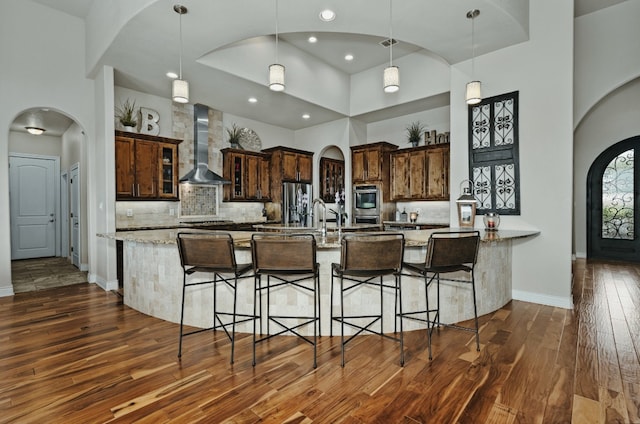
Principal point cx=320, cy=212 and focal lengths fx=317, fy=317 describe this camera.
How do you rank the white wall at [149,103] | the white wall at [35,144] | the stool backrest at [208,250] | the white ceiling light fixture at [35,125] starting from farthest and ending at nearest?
the white wall at [35,144] → the white ceiling light fixture at [35,125] → the white wall at [149,103] → the stool backrest at [208,250]

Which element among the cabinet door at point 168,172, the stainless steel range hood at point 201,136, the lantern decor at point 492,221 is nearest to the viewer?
the lantern decor at point 492,221

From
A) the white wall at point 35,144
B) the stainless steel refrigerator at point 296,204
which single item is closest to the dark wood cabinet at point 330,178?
the stainless steel refrigerator at point 296,204

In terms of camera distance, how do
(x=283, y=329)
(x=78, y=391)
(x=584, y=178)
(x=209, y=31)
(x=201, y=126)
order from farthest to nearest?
(x=584, y=178), (x=201, y=126), (x=209, y=31), (x=283, y=329), (x=78, y=391)

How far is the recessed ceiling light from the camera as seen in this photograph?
11.0ft

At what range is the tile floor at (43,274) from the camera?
4809 mm

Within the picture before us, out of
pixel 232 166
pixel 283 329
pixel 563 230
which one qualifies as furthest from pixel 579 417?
pixel 232 166

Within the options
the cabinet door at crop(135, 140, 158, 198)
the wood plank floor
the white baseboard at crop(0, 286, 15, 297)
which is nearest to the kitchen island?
the wood plank floor

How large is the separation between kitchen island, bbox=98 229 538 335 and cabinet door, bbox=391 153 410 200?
2.82 m

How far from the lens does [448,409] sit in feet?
6.03

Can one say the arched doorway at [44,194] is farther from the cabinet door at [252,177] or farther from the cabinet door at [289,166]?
the cabinet door at [289,166]

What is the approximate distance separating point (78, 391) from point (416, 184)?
5.76 meters

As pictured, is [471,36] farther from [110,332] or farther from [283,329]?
[110,332]

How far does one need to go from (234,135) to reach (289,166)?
1331 mm

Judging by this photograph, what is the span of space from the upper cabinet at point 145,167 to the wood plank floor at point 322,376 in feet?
7.50
